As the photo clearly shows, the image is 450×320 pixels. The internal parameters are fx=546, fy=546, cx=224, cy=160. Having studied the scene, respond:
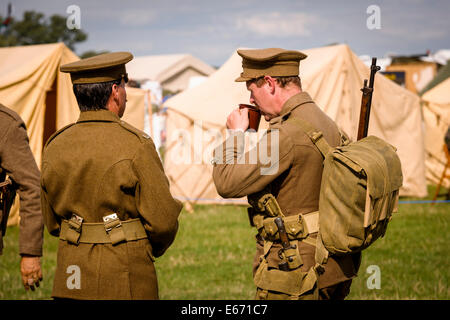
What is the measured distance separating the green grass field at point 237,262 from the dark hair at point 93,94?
11.0 ft

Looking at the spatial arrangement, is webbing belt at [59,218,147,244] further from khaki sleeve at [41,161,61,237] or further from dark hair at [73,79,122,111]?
dark hair at [73,79,122,111]

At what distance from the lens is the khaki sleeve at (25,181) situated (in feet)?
11.1

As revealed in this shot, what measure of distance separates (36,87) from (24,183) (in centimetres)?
628

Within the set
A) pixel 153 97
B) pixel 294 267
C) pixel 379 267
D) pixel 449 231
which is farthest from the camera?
pixel 153 97

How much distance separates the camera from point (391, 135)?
39.2 ft

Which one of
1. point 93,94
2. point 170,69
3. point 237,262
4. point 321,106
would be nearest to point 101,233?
point 93,94

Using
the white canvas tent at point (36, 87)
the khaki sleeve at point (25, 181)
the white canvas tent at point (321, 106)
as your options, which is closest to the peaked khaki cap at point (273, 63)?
the khaki sleeve at point (25, 181)

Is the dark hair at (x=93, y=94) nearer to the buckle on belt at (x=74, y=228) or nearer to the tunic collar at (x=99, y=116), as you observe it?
the tunic collar at (x=99, y=116)

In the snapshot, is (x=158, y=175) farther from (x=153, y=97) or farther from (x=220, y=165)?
(x=153, y=97)

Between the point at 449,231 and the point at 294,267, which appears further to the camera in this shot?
the point at 449,231

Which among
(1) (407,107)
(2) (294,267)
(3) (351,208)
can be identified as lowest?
(1) (407,107)

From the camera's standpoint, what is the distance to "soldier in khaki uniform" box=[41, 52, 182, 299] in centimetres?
276

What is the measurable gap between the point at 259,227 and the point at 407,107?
1019 centimetres

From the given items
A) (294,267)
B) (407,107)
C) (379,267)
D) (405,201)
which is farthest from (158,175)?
(407,107)
